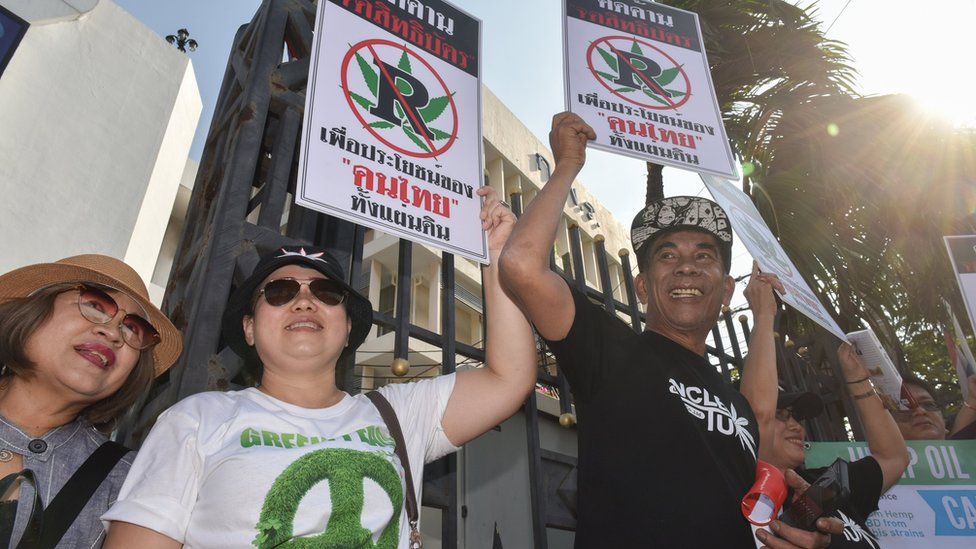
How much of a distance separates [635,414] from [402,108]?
1.49 metres

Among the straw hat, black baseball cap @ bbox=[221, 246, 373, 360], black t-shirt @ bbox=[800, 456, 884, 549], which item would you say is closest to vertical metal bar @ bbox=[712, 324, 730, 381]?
black t-shirt @ bbox=[800, 456, 884, 549]

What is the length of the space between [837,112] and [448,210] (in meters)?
5.38

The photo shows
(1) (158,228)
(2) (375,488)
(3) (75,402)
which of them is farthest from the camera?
(1) (158,228)

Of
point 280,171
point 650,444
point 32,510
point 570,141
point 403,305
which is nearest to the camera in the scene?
point 32,510

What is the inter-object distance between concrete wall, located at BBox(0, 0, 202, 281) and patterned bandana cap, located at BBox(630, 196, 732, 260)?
5.58m

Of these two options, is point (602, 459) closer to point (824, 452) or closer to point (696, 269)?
point (696, 269)

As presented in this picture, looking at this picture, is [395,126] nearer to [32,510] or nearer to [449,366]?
[449,366]

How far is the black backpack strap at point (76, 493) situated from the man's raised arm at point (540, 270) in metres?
1.29

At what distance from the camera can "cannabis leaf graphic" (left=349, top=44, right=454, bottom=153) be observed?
2.46 meters

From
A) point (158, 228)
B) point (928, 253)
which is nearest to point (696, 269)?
point (928, 253)

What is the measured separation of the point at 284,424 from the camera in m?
1.65

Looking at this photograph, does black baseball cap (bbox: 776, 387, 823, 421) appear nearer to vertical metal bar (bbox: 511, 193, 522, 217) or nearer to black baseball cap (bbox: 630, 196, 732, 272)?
Result: black baseball cap (bbox: 630, 196, 732, 272)

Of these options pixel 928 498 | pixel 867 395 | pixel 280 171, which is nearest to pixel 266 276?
pixel 280 171

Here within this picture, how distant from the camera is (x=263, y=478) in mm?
1497
